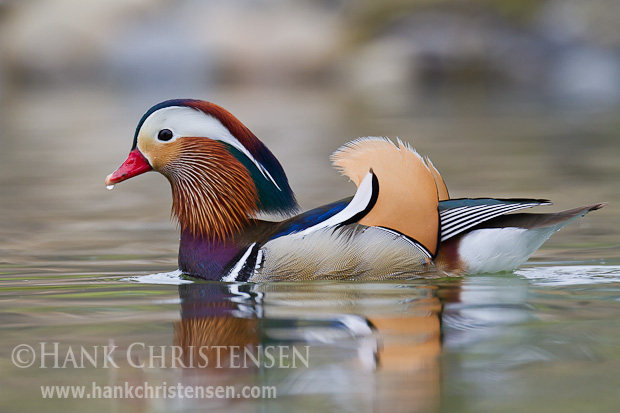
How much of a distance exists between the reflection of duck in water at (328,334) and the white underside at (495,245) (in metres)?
0.29

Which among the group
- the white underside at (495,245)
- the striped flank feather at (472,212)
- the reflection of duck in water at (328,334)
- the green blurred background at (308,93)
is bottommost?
the reflection of duck in water at (328,334)

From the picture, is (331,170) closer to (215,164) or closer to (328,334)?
(215,164)

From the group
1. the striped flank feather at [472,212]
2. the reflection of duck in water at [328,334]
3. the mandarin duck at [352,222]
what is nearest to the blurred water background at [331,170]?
the reflection of duck in water at [328,334]

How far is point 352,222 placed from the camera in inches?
186

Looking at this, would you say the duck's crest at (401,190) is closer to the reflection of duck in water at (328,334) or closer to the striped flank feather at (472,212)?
the striped flank feather at (472,212)

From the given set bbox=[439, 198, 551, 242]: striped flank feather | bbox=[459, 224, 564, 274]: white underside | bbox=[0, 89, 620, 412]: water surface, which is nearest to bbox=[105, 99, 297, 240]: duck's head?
bbox=[0, 89, 620, 412]: water surface

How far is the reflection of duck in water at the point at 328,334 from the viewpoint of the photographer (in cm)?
317

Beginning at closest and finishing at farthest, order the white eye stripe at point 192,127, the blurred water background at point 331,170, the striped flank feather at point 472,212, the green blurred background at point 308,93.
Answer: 1. the blurred water background at point 331,170
2. the striped flank feather at point 472,212
3. the white eye stripe at point 192,127
4. the green blurred background at point 308,93

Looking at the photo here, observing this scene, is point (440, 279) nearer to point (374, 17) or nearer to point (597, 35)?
point (597, 35)

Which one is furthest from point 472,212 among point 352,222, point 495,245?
point 352,222

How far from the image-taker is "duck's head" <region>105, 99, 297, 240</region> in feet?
16.8

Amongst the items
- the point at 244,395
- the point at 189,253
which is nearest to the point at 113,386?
the point at 244,395

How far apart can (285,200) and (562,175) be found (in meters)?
4.61

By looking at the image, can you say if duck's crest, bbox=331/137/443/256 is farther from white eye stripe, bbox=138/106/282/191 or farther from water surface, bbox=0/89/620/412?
white eye stripe, bbox=138/106/282/191
